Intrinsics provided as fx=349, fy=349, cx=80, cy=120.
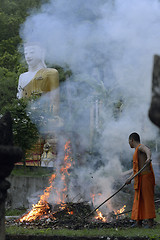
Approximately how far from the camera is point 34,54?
1495 cm

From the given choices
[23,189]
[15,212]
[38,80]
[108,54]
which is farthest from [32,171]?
[108,54]

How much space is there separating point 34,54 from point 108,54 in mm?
4209

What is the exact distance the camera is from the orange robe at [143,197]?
6.81 meters

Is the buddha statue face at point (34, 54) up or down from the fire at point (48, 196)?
up

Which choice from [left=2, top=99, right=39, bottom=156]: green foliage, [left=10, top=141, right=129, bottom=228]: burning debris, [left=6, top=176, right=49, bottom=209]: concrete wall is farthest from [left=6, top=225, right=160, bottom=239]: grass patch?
[left=2, top=99, right=39, bottom=156]: green foliage

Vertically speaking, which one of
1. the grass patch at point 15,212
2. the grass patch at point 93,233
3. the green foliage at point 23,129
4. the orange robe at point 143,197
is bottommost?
the grass patch at point 15,212

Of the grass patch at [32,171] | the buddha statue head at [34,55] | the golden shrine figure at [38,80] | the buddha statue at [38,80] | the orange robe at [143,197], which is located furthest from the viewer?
the buddha statue head at [34,55]

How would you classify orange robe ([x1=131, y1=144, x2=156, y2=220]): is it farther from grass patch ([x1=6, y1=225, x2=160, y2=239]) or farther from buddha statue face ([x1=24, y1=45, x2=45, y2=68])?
buddha statue face ([x1=24, y1=45, x2=45, y2=68])

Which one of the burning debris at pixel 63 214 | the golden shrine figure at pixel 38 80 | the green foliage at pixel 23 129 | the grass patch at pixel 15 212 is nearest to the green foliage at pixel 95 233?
the burning debris at pixel 63 214

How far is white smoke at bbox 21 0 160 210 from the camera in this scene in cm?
1062

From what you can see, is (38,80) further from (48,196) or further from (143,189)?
(143,189)

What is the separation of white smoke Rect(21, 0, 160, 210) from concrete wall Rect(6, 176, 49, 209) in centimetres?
147

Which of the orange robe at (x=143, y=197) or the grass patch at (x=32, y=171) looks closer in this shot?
the orange robe at (x=143, y=197)

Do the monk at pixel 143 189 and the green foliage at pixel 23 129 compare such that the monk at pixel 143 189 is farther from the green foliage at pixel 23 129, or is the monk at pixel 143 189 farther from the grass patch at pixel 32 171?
the green foliage at pixel 23 129
